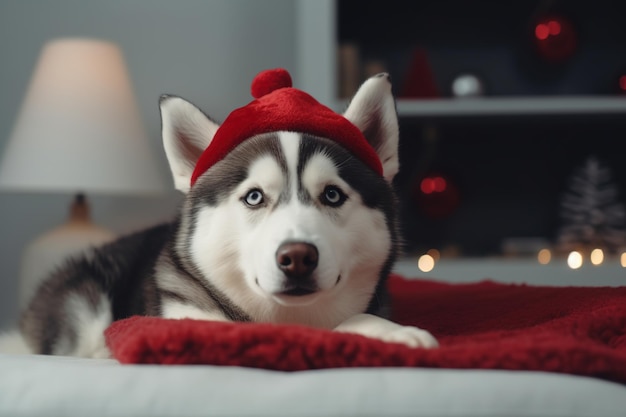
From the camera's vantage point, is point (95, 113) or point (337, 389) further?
point (95, 113)

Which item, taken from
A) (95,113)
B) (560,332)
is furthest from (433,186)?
(560,332)

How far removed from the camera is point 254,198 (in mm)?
1129

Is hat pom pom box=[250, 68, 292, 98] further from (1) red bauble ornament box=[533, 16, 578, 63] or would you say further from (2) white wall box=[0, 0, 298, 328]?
(1) red bauble ornament box=[533, 16, 578, 63]

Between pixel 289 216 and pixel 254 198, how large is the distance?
100 mm

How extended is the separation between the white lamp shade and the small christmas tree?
1558 millimetres

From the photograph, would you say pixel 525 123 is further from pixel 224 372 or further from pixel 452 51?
pixel 224 372

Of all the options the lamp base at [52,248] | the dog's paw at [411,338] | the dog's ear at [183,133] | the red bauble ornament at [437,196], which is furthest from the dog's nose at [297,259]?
the red bauble ornament at [437,196]

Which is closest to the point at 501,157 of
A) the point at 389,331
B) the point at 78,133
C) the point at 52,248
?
the point at 78,133

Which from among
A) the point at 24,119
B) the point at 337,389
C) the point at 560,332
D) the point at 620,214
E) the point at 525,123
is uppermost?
the point at 337,389

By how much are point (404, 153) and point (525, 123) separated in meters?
0.49

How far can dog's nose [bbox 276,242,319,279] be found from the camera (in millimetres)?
976

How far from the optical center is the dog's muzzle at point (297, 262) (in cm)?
98

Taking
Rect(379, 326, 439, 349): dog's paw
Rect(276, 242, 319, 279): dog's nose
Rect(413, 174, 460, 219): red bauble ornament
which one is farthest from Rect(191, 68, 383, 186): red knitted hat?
Rect(413, 174, 460, 219): red bauble ornament

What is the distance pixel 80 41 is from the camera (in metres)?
2.63
